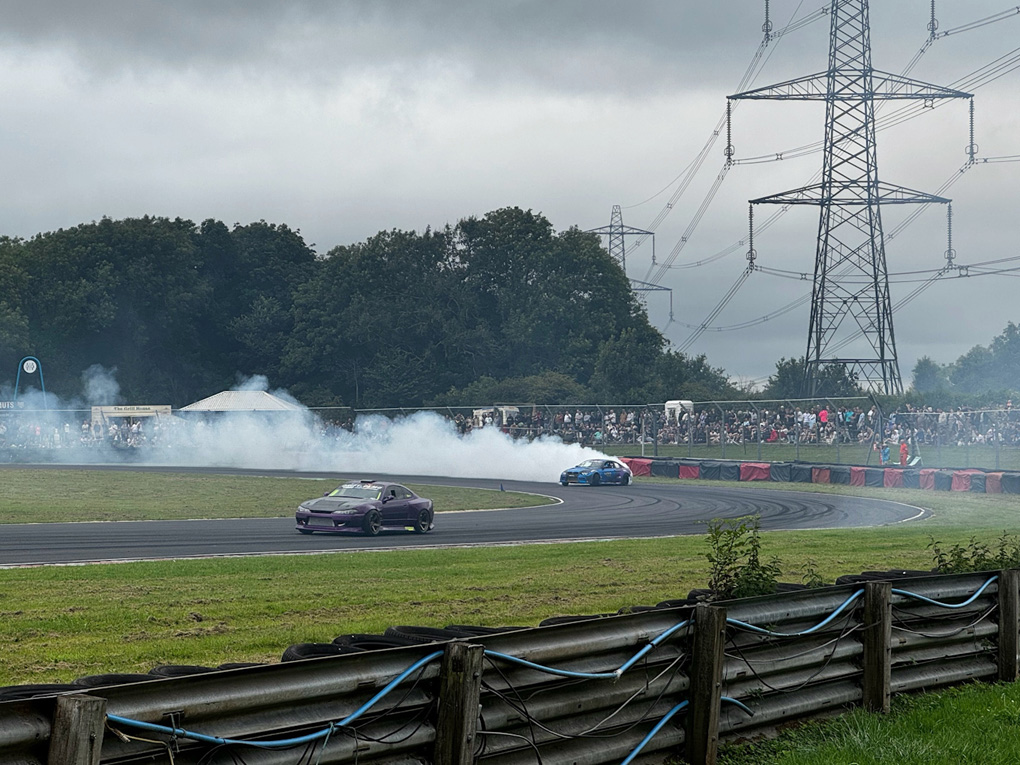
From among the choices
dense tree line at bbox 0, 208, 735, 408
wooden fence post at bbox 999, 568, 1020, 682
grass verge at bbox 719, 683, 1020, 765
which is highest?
dense tree line at bbox 0, 208, 735, 408

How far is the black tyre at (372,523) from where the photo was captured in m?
27.5

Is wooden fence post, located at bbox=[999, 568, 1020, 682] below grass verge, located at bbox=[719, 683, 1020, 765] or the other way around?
the other way around

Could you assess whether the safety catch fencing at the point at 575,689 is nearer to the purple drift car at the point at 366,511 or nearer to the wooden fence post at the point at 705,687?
the wooden fence post at the point at 705,687

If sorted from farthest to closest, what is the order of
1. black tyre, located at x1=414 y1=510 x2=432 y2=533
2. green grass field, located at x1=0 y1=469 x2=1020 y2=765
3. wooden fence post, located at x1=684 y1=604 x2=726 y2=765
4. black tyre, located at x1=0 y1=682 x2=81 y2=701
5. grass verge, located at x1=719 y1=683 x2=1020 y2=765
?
black tyre, located at x1=414 y1=510 x2=432 y2=533, green grass field, located at x1=0 y1=469 x2=1020 y2=765, grass verge, located at x1=719 y1=683 x2=1020 y2=765, wooden fence post, located at x1=684 y1=604 x2=726 y2=765, black tyre, located at x1=0 y1=682 x2=81 y2=701

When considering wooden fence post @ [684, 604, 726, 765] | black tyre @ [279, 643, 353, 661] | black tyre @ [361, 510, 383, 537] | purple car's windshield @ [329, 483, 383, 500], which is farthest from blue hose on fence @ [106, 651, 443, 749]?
purple car's windshield @ [329, 483, 383, 500]

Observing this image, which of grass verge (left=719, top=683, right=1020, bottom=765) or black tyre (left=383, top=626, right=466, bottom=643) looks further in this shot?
grass verge (left=719, top=683, right=1020, bottom=765)

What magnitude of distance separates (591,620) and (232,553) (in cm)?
1691

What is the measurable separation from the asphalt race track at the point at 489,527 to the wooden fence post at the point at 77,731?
1558cm

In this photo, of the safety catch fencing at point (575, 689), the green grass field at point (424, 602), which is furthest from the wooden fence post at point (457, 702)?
the green grass field at point (424, 602)

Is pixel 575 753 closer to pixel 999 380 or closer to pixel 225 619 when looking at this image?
pixel 225 619

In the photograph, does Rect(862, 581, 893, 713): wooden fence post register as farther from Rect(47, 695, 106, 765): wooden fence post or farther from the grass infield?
Rect(47, 695, 106, 765): wooden fence post

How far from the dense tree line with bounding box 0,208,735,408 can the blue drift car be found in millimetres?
45944

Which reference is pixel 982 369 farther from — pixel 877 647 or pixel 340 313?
pixel 877 647

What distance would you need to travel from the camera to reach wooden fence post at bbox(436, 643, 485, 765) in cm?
568
